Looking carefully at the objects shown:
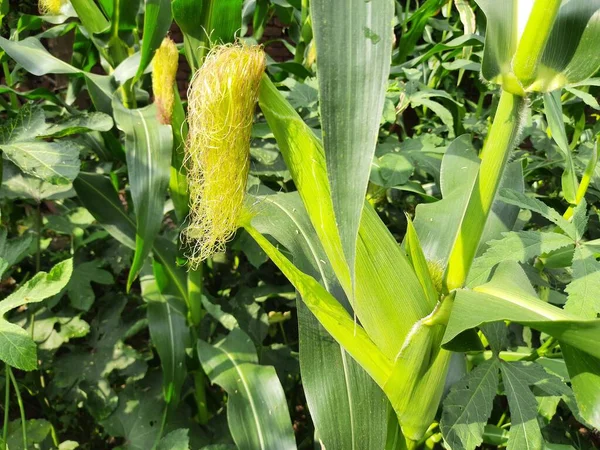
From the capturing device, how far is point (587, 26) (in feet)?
1.31

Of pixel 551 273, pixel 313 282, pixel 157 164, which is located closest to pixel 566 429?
pixel 551 273

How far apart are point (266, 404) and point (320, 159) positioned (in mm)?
466

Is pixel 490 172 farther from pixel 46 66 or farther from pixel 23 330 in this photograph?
pixel 46 66

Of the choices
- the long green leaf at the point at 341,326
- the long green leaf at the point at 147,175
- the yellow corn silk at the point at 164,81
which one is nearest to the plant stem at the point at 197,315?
the long green leaf at the point at 147,175

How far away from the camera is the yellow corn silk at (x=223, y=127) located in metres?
0.43

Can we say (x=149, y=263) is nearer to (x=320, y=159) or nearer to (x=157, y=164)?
(x=157, y=164)

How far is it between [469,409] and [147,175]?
564 mm

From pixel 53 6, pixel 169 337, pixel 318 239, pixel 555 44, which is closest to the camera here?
pixel 555 44

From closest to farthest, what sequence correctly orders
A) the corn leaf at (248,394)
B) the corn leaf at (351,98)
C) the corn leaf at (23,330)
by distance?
the corn leaf at (351,98), the corn leaf at (23,330), the corn leaf at (248,394)

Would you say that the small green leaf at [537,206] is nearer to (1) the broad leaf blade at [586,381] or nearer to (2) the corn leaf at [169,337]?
(1) the broad leaf blade at [586,381]

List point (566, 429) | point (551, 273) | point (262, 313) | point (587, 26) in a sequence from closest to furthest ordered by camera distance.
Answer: point (587, 26), point (551, 273), point (566, 429), point (262, 313)

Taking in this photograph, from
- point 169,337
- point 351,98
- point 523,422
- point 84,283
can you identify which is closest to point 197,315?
point 169,337

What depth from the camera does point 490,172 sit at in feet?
1.37

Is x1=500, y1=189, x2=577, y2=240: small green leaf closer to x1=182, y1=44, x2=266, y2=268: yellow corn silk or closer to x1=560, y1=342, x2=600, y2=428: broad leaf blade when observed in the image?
x1=560, y1=342, x2=600, y2=428: broad leaf blade
